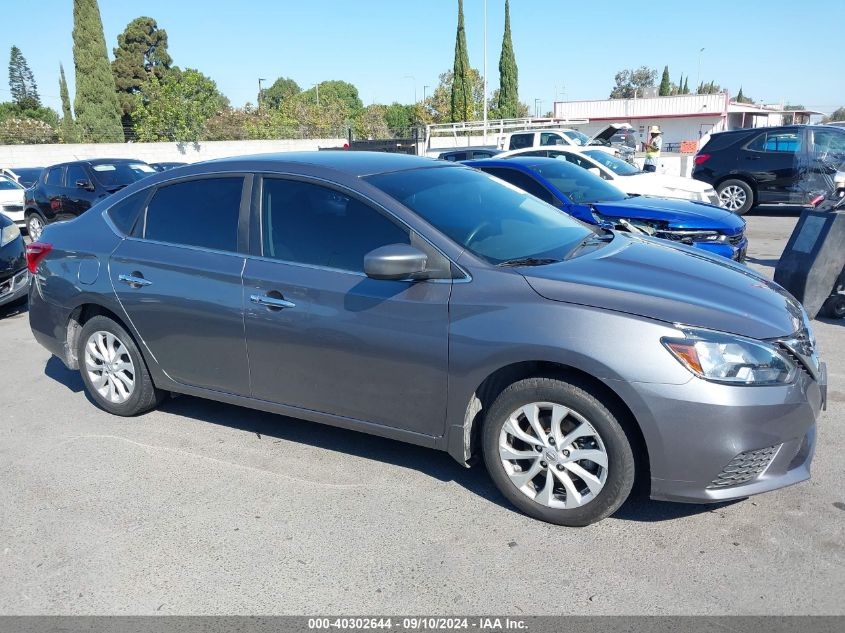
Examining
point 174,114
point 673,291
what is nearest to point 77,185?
point 673,291

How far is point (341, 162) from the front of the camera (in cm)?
418

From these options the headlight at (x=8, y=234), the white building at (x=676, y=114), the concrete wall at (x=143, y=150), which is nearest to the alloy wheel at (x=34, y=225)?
the headlight at (x=8, y=234)

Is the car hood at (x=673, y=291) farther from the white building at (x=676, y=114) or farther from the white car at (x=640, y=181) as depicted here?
the white building at (x=676, y=114)

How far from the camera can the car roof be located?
4.05 metres

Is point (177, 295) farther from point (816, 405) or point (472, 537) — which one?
point (816, 405)

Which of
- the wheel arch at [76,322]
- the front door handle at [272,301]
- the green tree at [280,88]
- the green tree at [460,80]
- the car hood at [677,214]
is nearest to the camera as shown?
the front door handle at [272,301]

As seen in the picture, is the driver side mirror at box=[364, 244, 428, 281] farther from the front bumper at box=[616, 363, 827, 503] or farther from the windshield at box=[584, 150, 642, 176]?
the windshield at box=[584, 150, 642, 176]

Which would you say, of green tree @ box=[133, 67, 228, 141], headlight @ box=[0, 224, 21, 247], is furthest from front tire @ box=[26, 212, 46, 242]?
green tree @ box=[133, 67, 228, 141]

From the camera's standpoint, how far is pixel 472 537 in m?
3.29

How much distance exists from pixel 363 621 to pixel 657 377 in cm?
157

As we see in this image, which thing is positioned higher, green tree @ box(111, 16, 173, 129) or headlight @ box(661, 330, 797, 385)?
green tree @ box(111, 16, 173, 129)

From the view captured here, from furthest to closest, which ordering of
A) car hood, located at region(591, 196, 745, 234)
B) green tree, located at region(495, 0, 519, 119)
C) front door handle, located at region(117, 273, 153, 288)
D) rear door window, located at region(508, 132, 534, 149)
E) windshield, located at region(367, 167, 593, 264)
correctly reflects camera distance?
green tree, located at region(495, 0, 519, 119) < rear door window, located at region(508, 132, 534, 149) < car hood, located at region(591, 196, 745, 234) < front door handle, located at region(117, 273, 153, 288) < windshield, located at region(367, 167, 593, 264)

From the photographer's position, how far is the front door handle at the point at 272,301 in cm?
380

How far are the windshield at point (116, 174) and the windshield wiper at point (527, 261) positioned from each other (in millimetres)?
10906
